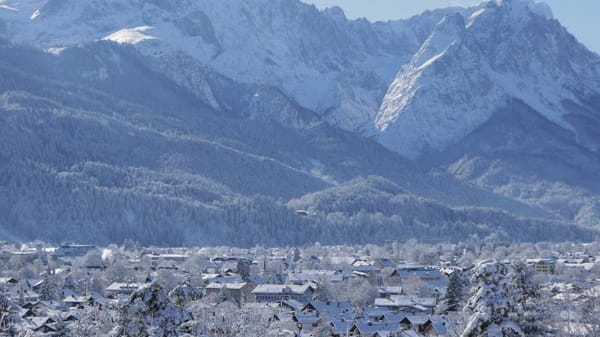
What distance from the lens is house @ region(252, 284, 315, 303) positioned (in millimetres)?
132750

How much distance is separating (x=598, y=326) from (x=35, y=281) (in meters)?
101

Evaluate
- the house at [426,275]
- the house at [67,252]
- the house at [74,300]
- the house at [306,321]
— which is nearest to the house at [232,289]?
the house at [74,300]

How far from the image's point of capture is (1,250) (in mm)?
187750

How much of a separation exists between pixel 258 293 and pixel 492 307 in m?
99.8

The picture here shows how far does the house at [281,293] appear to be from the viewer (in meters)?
133

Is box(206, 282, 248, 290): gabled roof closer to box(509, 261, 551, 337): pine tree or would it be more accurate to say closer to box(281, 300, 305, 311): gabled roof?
box(281, 300, 305, 311): gabled roof

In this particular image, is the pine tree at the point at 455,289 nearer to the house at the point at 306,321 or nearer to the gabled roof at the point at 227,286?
the house at the point at 306,321

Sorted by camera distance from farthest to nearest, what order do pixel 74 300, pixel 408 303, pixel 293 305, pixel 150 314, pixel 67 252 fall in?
pixel 67 252, pixel 408 303, pixel 293 305, pixel 74 300, pixel 150 314

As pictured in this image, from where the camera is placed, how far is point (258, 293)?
13388cm

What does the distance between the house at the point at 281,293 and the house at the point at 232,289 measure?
1298mm

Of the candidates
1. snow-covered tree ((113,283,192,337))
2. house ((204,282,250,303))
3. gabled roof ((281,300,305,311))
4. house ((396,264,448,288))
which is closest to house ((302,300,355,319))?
gabled roof ((281,300,305,311))

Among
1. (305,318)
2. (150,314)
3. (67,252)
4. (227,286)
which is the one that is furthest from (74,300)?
(67,252)

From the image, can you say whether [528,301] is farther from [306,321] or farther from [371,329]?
[306,321]

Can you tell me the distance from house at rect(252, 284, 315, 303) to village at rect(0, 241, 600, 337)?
6.5 inches
